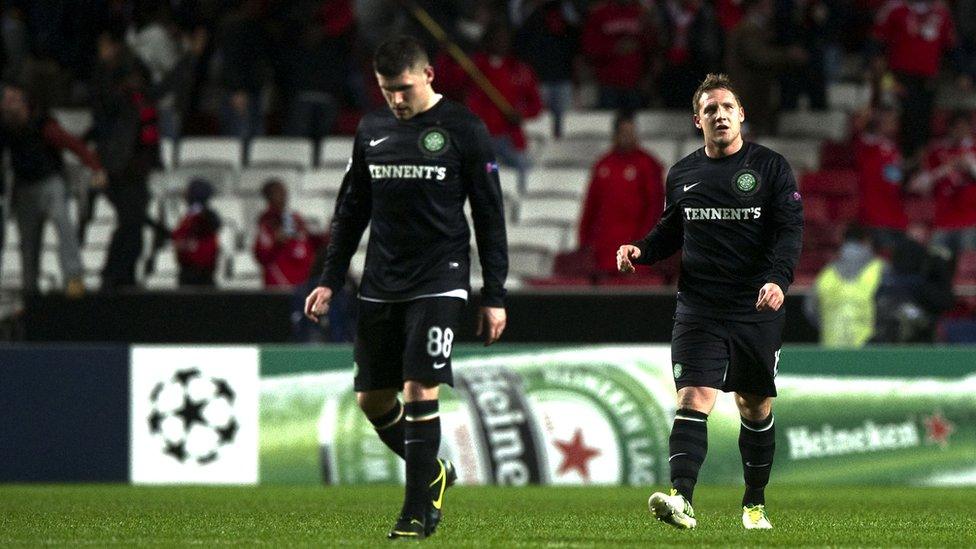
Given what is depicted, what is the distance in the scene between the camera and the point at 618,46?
18.6 meters

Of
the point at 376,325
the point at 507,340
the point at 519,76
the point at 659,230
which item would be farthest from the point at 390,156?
the point at 519,76

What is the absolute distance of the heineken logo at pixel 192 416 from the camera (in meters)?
13.7

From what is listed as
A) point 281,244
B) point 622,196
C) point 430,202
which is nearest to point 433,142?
point 430,202

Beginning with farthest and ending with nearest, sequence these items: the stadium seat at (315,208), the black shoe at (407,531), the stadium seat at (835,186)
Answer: the stadium seat at (315,208) → the stadium seat at (835,186) → the black shoe at (407,531)

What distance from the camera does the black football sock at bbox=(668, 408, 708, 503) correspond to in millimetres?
7625

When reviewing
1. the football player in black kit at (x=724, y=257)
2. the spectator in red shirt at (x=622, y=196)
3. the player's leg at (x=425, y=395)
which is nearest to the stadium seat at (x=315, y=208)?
the spectator in red shirt at (x=622, y=196)

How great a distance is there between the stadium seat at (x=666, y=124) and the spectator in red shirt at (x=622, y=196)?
312 cm

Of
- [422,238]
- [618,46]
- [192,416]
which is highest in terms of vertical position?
[618,46]

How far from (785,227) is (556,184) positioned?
1068 cm

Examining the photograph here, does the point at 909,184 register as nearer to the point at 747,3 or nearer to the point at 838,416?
the point at 747,3

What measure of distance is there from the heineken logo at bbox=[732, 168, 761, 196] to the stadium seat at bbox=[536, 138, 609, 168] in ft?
36.2

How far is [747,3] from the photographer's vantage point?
709 inches

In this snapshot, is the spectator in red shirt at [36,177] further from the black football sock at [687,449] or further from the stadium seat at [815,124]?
the black football sock at [687,449]

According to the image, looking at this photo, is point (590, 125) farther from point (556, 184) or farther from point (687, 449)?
point (687, 449)
